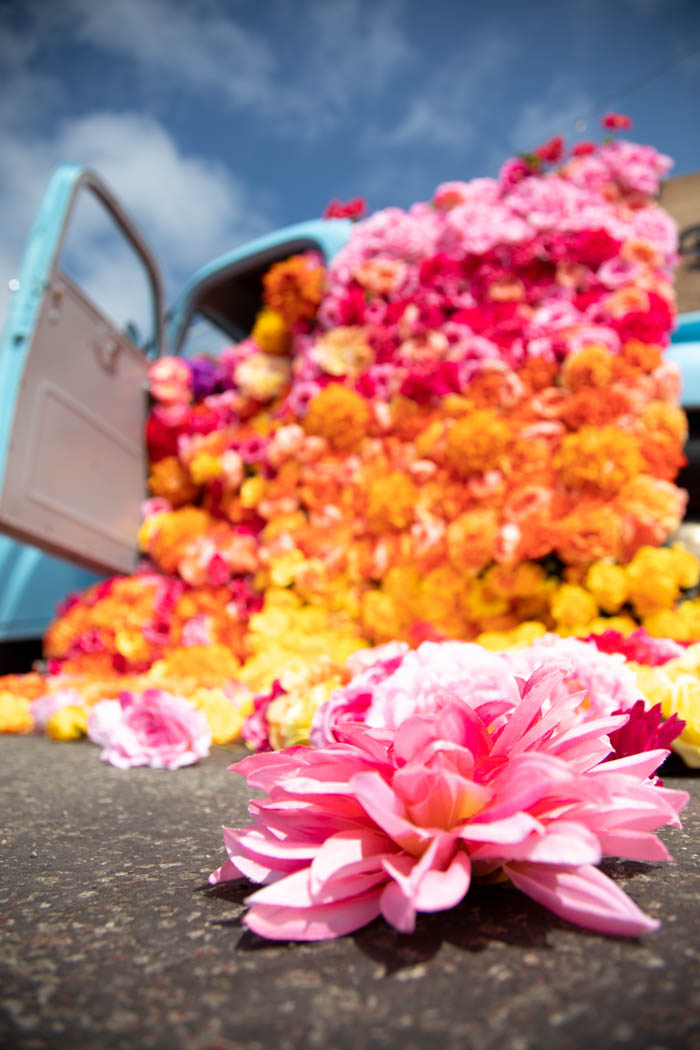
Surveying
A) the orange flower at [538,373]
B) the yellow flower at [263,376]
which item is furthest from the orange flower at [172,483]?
the orange flower at [538,373]

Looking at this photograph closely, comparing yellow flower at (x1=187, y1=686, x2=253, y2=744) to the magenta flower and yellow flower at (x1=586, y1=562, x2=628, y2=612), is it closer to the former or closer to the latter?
the magenta flower

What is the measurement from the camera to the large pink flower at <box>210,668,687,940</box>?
1.78 feet

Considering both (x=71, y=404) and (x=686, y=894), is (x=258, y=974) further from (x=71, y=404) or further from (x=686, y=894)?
(x=71, y=404)

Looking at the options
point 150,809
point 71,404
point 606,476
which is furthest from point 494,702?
point 71,404

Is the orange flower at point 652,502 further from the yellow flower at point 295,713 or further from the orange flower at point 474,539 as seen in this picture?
the yellow flower at point 295,713

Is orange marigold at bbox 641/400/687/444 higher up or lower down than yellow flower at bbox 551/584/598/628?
higher up

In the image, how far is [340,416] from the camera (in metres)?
2.31

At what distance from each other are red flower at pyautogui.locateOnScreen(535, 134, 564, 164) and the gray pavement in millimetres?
2466

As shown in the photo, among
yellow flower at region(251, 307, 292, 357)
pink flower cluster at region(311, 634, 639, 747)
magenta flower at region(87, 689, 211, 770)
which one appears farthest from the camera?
yellow flower at region(251, 307, 292, 357)

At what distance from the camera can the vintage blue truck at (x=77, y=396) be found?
2406 millimetres

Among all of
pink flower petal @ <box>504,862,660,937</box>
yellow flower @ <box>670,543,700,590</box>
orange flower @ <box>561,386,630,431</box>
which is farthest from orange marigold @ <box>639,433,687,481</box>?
pink flower petal @ <box>504,862,660,937</box>

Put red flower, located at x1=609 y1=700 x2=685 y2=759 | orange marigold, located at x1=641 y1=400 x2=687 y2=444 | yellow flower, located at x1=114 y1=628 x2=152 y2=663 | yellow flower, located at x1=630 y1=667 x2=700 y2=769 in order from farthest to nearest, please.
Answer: yellow flower, located at x1=114 y1=628 x2=152 y2=663 < orange marigold, located at x1=641 y1=400 x2=687 y2=444 < yellow flower, located at x1=630 y1=667 x2=700 y2=769 < red flower, located at x1=609 y1=700 x2=685 y2=759

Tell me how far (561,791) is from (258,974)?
28 centimetres

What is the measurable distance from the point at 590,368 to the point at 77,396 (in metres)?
1.92
